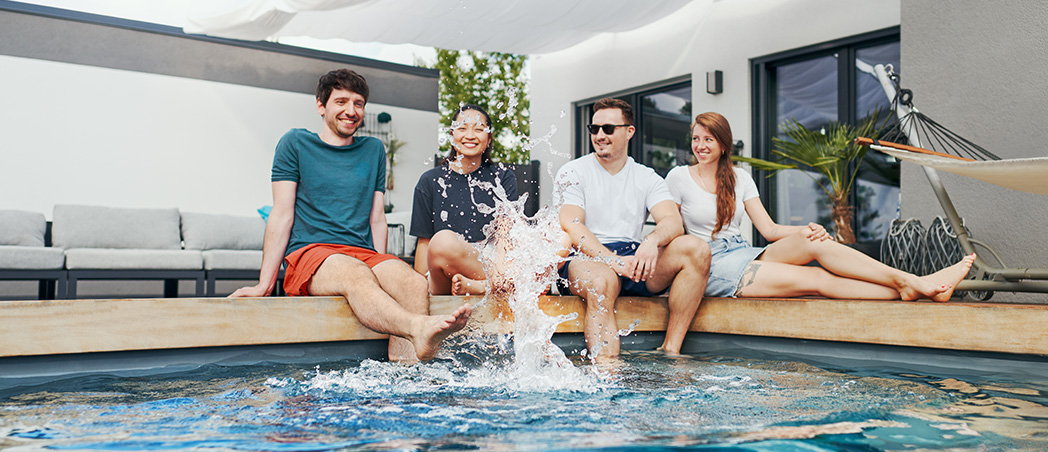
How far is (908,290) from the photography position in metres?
2.54

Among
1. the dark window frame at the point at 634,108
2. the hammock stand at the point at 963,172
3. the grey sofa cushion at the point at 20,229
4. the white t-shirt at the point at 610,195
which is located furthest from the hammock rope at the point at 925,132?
the grey sofa cushion at the point at 20,229

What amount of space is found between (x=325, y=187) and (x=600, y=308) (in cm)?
108

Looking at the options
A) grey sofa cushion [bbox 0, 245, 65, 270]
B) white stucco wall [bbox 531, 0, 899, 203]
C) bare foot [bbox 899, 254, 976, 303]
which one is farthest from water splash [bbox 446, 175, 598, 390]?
grey sofa cushion [bbox 0, 245, 65, 270]

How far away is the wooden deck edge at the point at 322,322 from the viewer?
1855mm

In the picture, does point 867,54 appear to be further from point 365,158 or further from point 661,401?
point 661,401

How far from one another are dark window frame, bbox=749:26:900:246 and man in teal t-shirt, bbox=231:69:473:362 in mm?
4262

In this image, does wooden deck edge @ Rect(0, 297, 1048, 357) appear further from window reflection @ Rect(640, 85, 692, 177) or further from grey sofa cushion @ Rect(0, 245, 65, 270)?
window reflection @ Rect(640, 85, 692, 177)

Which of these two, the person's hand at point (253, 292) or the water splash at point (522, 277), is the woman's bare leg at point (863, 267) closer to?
the water splash at point (522, 277)

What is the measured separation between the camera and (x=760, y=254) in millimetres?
2920

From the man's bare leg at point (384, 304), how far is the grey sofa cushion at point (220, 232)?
144 inches

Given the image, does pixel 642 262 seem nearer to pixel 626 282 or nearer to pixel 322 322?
pixel 626 282

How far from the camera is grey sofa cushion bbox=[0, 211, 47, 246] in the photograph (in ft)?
15.6

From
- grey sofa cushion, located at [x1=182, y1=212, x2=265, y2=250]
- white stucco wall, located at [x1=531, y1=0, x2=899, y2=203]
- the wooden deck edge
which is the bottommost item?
the wooden deck edge

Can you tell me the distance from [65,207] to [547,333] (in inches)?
170
